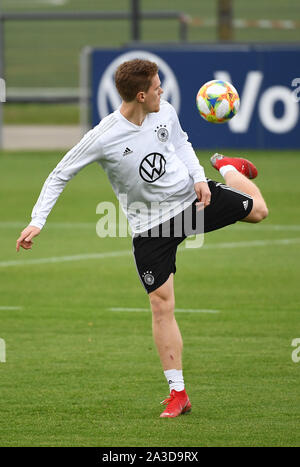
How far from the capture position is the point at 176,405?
24.0ft

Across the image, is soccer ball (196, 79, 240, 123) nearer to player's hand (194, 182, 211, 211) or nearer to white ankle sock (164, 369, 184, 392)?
player's hand (194, 182, 211, 211)

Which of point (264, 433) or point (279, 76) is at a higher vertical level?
point (279, 76)

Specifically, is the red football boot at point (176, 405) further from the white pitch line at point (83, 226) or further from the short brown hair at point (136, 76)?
the white pitch line at point (83, 226)

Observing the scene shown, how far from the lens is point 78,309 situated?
428 inches

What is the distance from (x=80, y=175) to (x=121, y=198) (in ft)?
47.7

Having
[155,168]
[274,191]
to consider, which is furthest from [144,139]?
[274,191]

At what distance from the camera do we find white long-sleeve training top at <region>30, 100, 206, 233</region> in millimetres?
7258

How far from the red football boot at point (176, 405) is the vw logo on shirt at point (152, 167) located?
4.68 feet

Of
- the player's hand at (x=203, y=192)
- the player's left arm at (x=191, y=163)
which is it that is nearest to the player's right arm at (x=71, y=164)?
the player's left arm at (x=191, y=163)

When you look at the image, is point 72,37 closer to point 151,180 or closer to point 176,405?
point 151,180

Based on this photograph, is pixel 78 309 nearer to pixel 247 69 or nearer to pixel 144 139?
pixel 144 139

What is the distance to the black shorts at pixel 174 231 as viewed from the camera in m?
7.38

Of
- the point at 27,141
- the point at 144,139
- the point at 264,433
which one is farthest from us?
the point at 27,141

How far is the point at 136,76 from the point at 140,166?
0.60 metres
